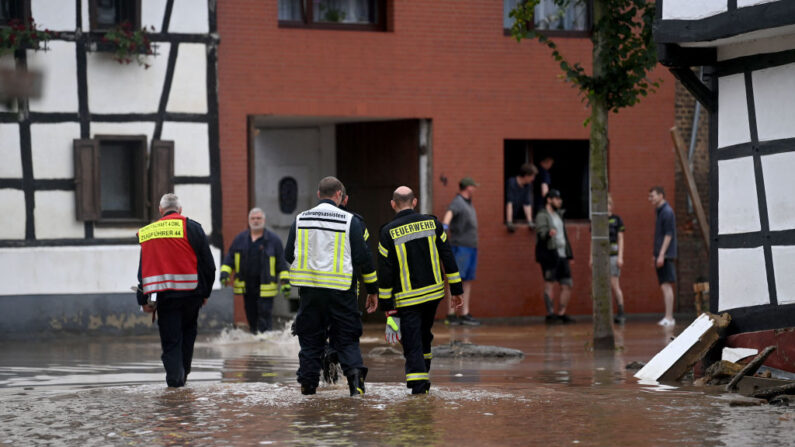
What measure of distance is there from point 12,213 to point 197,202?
259 centimetres

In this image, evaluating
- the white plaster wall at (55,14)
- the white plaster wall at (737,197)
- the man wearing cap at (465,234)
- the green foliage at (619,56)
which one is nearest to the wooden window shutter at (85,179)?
the white plaster wall at (55,14)

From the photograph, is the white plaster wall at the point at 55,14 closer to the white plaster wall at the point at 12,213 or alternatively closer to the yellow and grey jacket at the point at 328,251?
the white plaster wall at the point at 12,213

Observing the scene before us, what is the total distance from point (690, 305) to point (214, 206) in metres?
8.18

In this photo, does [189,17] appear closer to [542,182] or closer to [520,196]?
[520,196]

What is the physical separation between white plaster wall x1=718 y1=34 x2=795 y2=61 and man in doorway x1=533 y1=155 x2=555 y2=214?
375 inches

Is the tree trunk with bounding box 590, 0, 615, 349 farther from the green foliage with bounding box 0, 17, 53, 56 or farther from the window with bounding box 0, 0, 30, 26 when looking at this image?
the window with bounding box 0, 0, 30, 26

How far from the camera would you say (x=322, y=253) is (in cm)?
1049

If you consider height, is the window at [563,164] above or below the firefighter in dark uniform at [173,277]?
above

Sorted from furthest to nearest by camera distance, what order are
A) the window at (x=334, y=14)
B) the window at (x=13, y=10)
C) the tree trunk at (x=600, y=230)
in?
the window at (x=334, y=14) < the window at (x=13, y=10) < the tree trunk at (x=600, y=230)

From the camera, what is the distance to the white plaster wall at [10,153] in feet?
60.5

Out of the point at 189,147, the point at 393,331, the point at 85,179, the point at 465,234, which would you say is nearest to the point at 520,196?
the point at 465,234

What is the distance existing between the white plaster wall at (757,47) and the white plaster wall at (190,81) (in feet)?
29.9

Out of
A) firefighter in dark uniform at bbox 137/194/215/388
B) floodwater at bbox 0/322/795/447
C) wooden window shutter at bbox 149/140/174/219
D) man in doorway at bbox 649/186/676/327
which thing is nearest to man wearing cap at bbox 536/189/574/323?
man in doorway at bbox 649/186/676/327

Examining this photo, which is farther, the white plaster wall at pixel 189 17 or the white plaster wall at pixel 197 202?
the white plaster wall at pixel 197 202
